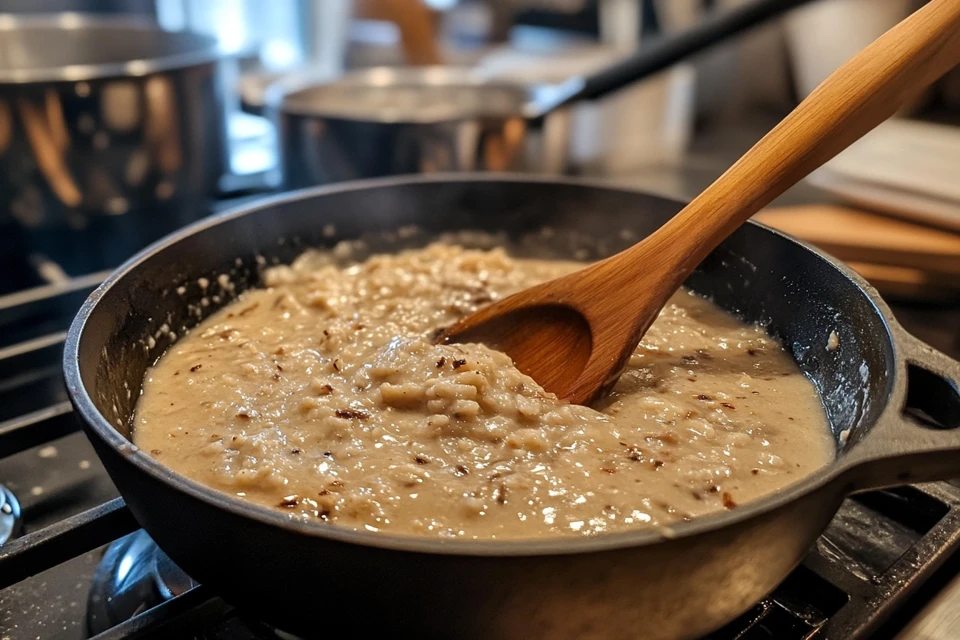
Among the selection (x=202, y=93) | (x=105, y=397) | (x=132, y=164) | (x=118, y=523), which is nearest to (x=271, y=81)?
(x=202, y=93)

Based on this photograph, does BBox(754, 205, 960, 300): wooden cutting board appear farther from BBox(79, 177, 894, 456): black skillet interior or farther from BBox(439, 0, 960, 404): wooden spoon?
BBox(439, 0, 960, 404): wooden spoon

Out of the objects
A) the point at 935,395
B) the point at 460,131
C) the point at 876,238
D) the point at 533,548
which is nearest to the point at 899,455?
the point at 935,395

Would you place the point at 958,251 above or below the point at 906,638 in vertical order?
above

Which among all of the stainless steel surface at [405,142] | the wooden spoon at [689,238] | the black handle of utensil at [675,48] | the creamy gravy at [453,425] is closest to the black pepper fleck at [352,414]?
the creamy gravy at [453,425]

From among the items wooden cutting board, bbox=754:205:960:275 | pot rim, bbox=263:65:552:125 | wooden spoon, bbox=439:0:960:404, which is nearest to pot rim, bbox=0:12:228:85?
pot rim, bbox=263:65:552:125

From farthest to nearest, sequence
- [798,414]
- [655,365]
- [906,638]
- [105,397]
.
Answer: [655,365] → [798,414] → [105,397] → [906,638]

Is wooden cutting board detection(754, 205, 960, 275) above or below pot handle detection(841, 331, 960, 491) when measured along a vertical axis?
below

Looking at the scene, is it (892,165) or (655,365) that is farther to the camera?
(892,165)

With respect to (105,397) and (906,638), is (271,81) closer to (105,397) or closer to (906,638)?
(105,397)
